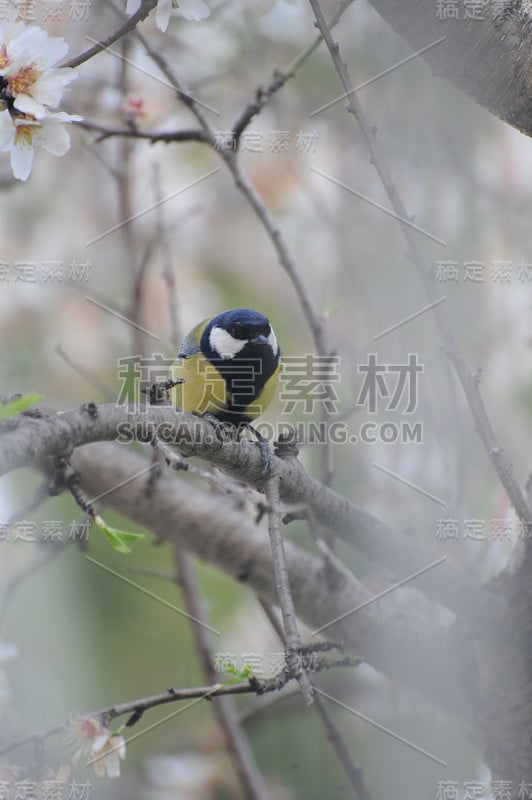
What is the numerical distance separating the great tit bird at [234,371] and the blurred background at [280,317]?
18 centimetres

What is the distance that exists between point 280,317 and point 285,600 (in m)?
2.08

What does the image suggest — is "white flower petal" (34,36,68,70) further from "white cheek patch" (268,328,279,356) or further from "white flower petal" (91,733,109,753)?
"white flower petal" (91,733,109,753)

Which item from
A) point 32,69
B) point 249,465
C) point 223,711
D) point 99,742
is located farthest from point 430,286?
point 223,711

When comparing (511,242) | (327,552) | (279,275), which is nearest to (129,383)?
(327,552)

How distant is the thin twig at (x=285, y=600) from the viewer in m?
0.81

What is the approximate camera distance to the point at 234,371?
5.07 feet

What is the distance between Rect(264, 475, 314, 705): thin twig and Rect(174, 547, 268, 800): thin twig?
0.72 m

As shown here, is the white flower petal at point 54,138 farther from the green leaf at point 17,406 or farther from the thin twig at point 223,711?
the thin twig at point 223,711

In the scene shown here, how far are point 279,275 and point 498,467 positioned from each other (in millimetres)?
2056

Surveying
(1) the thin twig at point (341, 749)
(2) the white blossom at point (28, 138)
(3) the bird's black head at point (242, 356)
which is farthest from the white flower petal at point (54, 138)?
(1) the thin twig at point (341, 749)

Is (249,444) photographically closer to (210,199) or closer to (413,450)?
(413,450)

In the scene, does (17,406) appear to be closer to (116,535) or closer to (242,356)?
(116,535)

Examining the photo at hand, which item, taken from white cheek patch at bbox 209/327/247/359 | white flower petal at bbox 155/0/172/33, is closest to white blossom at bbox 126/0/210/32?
white flower petal at bbox 155/0/172/33

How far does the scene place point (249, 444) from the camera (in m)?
1.20
